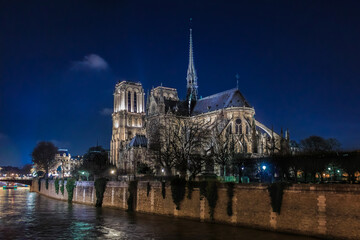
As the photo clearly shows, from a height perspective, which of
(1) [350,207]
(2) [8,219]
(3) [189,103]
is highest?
(3) [189,103]

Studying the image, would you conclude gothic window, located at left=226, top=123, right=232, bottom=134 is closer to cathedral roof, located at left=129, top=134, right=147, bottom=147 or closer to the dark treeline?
the dark treeline

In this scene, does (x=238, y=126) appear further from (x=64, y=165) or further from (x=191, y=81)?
(x=64, y=165)

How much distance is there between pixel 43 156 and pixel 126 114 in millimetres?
25964

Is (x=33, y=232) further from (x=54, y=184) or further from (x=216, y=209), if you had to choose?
(x=54, y=184)

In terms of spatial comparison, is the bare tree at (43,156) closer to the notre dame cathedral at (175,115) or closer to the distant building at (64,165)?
the distant building at (64,165)

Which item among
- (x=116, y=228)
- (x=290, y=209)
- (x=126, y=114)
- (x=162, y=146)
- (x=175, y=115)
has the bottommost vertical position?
(x=116, y=228)

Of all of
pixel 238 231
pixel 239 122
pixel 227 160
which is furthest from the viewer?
pixel 239 122

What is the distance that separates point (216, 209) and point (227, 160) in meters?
24.9

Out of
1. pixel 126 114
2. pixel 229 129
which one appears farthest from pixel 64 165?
pixel 229 129

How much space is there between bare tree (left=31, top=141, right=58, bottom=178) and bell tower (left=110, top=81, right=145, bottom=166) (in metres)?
18.5

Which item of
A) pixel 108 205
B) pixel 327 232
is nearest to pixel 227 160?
pixel 108 205

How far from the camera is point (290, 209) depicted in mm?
22453

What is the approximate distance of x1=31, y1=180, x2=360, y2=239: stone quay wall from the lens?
65.1ft

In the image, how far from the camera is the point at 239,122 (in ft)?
231
